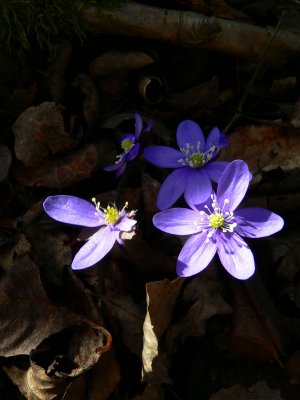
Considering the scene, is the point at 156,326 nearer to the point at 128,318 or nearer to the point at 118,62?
the point at 128,318

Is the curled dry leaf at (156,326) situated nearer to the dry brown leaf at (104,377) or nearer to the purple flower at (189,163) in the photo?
the dry brown leaf at (104,377)

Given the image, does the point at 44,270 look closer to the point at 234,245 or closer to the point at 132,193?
the point at 132,193

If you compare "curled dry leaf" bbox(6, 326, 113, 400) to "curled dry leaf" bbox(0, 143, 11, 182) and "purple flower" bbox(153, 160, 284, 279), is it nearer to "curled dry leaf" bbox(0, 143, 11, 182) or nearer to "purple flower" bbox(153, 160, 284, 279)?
"purple flower" bbox(153, 160, 284, 279)

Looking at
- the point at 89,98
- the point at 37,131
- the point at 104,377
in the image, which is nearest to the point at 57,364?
the point at 104,377

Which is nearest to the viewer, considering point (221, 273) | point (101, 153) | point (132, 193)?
point (221, 273)

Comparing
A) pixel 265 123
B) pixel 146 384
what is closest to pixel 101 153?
pixel 265 123
